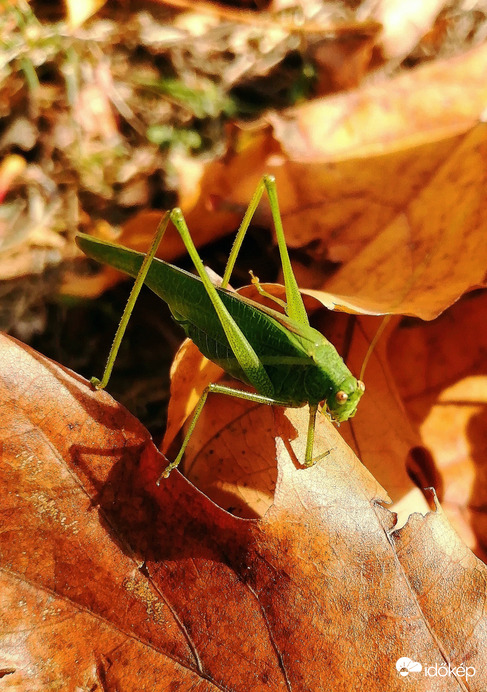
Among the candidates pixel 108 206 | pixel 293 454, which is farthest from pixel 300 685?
pixel 108 206

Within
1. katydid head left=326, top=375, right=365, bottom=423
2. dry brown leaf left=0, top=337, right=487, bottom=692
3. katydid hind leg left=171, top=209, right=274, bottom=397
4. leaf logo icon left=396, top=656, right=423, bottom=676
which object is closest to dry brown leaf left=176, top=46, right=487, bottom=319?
katydid head left=326, top=375, right=365, bottom=423

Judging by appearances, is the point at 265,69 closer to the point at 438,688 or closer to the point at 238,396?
the point at 238,396

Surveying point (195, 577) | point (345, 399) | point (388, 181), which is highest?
point (388, 181)

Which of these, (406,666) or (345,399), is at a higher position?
(345,399)

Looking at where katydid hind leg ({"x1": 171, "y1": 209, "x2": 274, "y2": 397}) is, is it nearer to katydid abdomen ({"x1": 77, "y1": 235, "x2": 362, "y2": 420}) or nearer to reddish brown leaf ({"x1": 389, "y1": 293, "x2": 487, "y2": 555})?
katydid abdomen ({"x1": 77, "y1": 235, "x2": 362, "y2": 420})

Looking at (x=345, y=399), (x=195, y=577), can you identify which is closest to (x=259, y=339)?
(x=345, y=399)

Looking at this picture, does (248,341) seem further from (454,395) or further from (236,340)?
(454,395)

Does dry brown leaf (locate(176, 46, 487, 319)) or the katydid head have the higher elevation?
dry brown leaf (locate(176, 46, 487, 319))

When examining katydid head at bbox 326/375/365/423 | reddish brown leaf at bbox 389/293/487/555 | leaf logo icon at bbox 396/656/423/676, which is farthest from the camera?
reddish brown leaf at bbox 389/293/487/555
